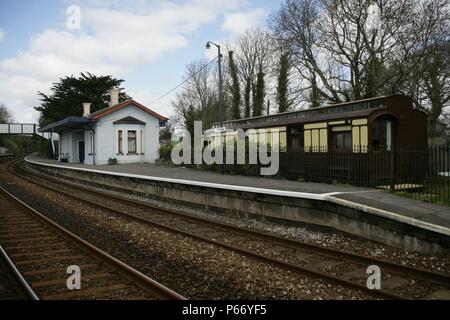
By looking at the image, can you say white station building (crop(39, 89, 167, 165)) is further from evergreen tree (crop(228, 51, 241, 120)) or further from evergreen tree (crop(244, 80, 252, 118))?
evergreen tree (crop(244, 80, 252, 118))

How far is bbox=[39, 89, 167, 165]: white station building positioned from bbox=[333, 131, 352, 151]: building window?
62.5 ft

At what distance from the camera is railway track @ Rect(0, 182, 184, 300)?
5246 mm

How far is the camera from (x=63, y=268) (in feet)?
20.9

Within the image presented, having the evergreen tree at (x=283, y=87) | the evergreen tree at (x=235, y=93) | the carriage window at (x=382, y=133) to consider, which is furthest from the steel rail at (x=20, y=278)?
the evergreen tree at (x=235, y=93)

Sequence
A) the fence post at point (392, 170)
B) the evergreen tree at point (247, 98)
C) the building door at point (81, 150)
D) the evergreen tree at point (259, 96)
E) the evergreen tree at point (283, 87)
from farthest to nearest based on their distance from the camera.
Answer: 1. the evergreen tree at point (247, 98)
2. the evergreen tree at point (259, 96)
3. the evergreen tree at point (283, 87)
4. the building door at point (81, 150)
5. the fence post at point (392, 170)

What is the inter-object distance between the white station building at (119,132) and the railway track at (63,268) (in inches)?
811

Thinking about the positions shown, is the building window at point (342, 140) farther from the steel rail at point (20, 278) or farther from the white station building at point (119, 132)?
the white station building at point (119, 132)

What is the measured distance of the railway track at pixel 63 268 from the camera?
207 inches

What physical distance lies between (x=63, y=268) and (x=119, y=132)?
83.7 ft

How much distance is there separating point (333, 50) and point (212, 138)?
13513 mm

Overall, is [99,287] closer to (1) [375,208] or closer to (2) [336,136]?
(1) [375,208]

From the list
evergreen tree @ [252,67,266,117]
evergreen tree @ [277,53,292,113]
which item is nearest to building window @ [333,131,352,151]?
evergreen tree @ [277,53,292,113]

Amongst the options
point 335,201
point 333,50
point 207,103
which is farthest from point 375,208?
point 207,103
